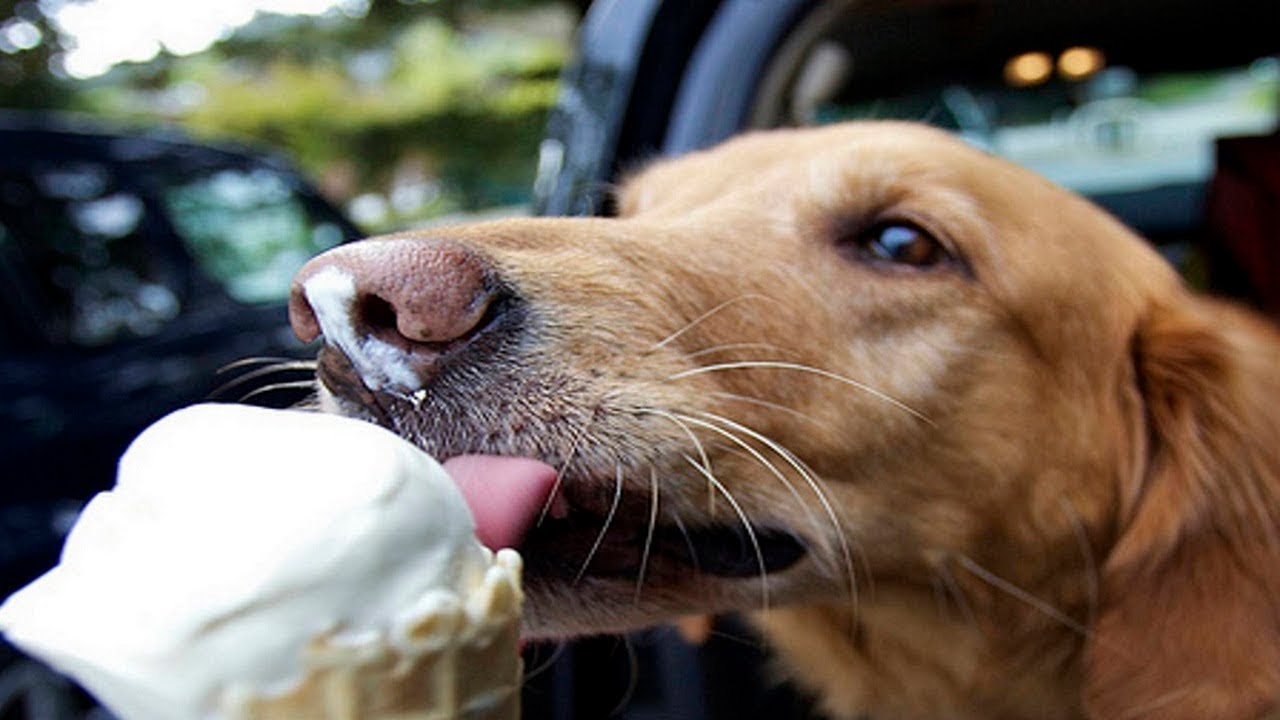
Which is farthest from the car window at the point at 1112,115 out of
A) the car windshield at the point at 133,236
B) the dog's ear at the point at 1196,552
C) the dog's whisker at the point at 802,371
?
the dog's whisker at the point at 802,371

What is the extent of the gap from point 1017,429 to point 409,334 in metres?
1.15

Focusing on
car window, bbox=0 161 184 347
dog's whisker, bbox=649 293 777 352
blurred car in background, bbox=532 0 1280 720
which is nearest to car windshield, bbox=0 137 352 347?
car window, bbox=0 161 184 347

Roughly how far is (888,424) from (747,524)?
0.35 meters

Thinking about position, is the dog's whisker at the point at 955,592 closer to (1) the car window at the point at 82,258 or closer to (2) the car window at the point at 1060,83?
(2) the car window at the point at 1060,83

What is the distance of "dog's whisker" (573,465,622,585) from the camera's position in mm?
1468

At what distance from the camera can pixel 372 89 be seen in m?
18.2

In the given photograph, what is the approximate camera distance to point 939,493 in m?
1.88

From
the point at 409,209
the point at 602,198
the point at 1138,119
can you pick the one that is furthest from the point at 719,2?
the point at 409,209

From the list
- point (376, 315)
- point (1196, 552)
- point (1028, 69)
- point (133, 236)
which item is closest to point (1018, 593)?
point (1196, 552)

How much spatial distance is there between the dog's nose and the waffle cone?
37 cm

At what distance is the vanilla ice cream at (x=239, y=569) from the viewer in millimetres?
816

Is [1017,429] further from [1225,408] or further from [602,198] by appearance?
[602,198]

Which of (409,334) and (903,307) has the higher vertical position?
(409,334)

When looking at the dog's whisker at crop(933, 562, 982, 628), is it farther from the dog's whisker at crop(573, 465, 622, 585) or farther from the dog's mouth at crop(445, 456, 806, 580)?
the dog's whisker at crop(573, 465, 622, 585)
